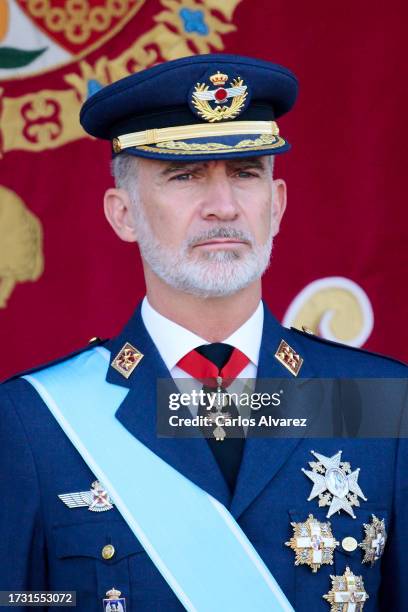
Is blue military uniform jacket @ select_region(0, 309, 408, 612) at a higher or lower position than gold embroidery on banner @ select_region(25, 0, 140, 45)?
lower

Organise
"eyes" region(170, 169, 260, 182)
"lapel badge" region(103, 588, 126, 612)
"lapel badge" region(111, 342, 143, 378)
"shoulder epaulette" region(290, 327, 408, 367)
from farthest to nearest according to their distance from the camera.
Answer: "shoulder epaulette" region(290, 327, 408, 367) < "lapel badge" region(111, 342, 143, 378) < "eyes" region(170, 169, 260, 182) < "lapel badge" region(103, 588, 126, 612)

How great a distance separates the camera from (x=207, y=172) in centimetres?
309

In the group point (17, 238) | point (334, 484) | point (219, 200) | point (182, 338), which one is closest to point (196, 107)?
point (219, 200)

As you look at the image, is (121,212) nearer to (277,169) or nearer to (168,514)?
(168,514)

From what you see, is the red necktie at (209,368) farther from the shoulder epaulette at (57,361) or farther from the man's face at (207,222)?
the shoulder epaulette at (57,361)

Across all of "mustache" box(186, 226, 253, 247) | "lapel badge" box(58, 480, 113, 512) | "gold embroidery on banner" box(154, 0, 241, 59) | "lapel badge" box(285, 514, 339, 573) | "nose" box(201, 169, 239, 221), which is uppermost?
"gold embroidery on banner" box(154, 0, 241, 59)

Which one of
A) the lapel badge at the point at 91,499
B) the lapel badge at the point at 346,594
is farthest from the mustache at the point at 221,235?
the lapel badge at the point at 346,594

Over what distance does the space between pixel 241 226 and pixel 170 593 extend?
0.70m

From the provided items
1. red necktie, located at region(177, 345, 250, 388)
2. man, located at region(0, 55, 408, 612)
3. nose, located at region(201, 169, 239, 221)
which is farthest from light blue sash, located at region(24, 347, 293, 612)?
nose, located at region(201, 169, 239, 221)

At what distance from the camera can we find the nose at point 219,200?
3.02 meters

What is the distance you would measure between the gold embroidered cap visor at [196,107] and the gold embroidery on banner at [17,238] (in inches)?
32.5

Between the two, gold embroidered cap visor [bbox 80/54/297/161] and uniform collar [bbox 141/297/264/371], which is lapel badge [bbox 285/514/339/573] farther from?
gold embroidered cap visor [bbox 80/54/297/161]

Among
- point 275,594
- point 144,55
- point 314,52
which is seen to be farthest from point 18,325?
point 275,594

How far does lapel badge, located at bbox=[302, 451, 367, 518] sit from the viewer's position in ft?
10.0
